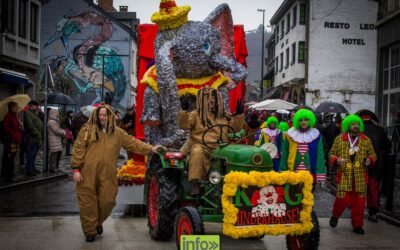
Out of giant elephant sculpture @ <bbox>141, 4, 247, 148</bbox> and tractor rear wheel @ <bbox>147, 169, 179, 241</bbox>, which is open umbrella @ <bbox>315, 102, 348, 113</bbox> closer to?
giant elephant sculpture @ <bbox>141, 4, 247, 148</bbox>

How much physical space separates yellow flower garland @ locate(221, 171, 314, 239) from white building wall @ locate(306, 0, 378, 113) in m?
33.4

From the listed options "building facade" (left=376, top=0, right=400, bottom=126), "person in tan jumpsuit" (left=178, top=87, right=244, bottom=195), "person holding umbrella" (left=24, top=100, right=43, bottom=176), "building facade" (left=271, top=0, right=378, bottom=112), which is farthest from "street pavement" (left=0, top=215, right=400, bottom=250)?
"building facade" (left=271, top=0, right=378, bottom=112)

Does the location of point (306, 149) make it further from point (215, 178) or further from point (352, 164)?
point (215, 178)

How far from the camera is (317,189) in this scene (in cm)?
1395

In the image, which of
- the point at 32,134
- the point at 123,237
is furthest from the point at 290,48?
the point at 123,237

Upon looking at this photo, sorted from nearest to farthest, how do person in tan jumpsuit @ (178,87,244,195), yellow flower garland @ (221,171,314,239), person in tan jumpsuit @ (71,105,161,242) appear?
yellow flower garland @ (221,171,314,239), person in tan jumpsuit @ (178,87,244,195), person in tan jumpsuit @ (71,105,161,242)

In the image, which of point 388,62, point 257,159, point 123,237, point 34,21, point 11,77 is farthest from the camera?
point 34,21

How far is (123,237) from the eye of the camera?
7520 mm

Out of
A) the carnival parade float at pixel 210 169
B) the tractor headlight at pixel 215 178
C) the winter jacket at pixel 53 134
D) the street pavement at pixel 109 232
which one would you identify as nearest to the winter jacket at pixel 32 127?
the winter jacket at pixel 53 134

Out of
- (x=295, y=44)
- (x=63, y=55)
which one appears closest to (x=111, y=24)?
(x=63, y=55)

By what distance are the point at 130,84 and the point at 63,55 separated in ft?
17.6

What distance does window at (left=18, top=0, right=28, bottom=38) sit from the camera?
2402cm

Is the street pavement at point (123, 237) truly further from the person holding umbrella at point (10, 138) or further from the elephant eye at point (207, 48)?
the person holding umbrella at point (10, 138)

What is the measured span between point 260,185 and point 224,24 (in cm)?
484
